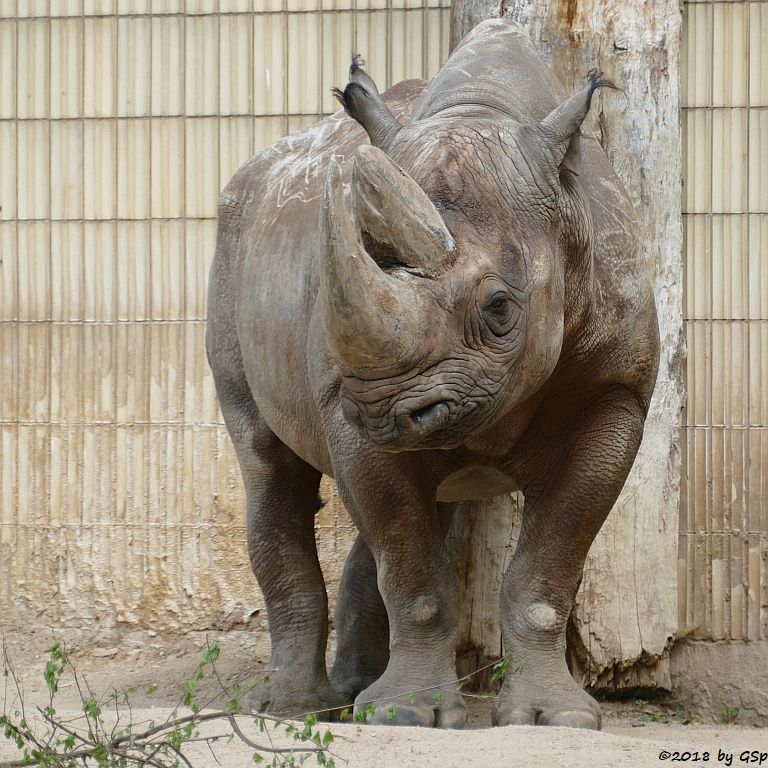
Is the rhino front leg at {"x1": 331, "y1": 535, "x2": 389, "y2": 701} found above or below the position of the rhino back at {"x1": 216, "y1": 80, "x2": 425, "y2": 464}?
below

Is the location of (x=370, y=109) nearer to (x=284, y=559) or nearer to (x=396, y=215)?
(x=396, y=215)

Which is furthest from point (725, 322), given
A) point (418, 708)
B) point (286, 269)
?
point (418, 708)

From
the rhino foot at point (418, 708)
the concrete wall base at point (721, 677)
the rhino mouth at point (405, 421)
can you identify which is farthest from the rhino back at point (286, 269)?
the concrete wall base at point (721, 677)

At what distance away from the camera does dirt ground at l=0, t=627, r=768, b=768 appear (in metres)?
4.23

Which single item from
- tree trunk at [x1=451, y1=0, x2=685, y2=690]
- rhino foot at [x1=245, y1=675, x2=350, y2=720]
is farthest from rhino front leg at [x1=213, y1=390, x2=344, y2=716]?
tree trunk at [x1=451, y1=0, x2=685, y2=690]

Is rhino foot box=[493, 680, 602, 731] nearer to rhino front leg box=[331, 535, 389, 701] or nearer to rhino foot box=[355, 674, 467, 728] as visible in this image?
rhino foot box=[355, 674, 467, 728]

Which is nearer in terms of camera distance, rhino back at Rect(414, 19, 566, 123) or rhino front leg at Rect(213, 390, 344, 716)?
rhino back at Rect(414, 19, 566, 123)

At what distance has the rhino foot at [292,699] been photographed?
6039 millimetres

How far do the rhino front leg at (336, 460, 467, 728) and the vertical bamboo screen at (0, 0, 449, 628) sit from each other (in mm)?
1925

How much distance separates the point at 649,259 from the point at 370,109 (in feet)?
6.72

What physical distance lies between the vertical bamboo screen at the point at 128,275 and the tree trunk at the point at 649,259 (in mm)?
924

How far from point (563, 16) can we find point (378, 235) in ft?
8.47

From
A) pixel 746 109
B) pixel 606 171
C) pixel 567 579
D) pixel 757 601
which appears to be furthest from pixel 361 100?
pixel 757 601

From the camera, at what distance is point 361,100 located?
4828 mm
